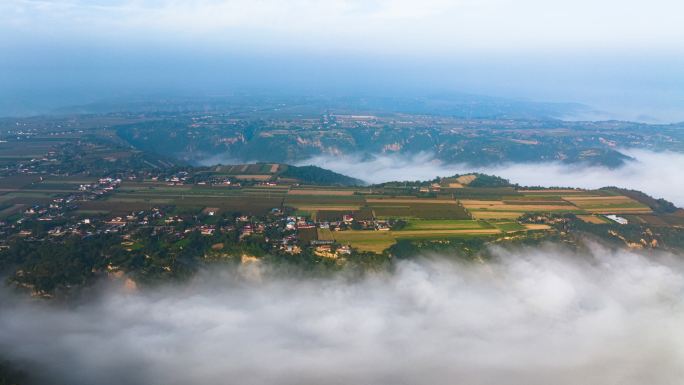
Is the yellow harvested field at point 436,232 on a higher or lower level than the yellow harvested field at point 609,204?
lower

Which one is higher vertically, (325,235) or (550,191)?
(550,191)

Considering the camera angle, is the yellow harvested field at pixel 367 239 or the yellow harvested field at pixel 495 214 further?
the yellow harvested field at pixel 495 214

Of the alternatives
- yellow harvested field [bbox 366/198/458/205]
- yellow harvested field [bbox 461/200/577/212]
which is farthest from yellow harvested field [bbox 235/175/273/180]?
yellow harvested field [bbox 461/200/577/212]

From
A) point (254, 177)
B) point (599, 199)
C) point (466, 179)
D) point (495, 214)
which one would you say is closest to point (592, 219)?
point (599, 199)

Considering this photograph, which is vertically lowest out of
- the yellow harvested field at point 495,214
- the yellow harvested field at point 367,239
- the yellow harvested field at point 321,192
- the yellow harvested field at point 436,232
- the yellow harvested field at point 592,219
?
the yellow harvested field at point 367,239

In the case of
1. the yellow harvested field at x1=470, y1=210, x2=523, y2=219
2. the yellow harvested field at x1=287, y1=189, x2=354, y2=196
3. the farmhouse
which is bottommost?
the yellow harvested field at x1=470, y1=210, x2=523, y2=219

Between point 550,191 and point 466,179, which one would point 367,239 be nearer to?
point 466,179

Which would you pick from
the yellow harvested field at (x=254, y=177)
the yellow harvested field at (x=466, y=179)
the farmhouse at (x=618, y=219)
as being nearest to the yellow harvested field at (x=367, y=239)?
the farmhouse at (x=618, y=219)

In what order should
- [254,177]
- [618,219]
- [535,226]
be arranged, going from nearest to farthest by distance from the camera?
[535,226], [618,219], [254,177]

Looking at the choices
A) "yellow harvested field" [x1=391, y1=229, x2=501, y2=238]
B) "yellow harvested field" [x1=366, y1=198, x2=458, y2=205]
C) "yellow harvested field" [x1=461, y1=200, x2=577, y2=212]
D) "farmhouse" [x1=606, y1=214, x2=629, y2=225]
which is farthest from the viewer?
"yellow harvested field" [x1=366, y1=198, x2=458, y2=205]

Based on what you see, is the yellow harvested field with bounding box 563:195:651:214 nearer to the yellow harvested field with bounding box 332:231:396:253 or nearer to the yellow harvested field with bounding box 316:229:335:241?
the yellow harvested field with bounding box 332:231:396:253

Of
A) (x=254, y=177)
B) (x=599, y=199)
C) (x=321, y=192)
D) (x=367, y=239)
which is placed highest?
(x=599, y=199)

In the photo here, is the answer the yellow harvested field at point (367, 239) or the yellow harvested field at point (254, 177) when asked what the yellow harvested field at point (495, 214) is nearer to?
the yellow harvested field at point (367, 239)
